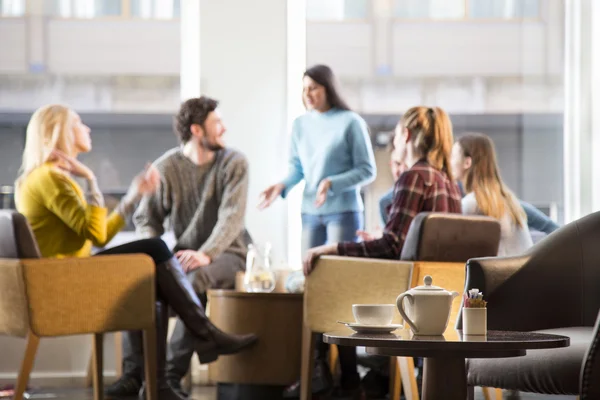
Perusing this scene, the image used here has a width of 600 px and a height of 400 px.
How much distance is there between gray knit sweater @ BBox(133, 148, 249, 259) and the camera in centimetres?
500

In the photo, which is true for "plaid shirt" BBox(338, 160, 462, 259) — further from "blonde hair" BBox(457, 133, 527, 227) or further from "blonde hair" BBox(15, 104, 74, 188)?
"blonde hair" BBox(15, 104, 74, 188)

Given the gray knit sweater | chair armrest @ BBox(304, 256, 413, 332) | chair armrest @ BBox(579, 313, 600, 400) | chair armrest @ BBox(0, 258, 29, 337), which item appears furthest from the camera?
the gray knit sweater

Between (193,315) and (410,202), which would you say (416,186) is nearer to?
(410,202)

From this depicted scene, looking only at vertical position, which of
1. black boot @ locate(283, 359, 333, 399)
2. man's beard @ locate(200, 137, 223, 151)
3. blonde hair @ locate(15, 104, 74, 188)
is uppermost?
blonde hair @ locate(15, 104, 74, 188)

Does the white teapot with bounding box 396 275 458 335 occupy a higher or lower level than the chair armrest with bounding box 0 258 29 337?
higher

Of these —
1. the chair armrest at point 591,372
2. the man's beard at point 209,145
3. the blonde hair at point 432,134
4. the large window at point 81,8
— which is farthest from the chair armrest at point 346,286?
the large window at point 81,8

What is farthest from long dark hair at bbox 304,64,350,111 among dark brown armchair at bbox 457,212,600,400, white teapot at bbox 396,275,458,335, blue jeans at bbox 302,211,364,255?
white teapot at bbox 396,275,458,335

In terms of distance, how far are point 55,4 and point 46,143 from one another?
1.86 metres

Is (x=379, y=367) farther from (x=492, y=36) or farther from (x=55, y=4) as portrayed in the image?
(x=55, y=4)

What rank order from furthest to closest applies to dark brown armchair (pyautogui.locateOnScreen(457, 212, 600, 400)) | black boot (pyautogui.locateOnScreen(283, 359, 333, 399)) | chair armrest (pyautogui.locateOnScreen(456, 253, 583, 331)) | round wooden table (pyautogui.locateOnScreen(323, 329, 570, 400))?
1. black boot (pyautogui.locateOnScreen(283, 359, 333, 399))
2. chair armrest (pyautogui.locateOnScreen(456, 253, 583, 331))
3. dark brown armchair (pyautogui.locateOnScreen(457, 212, 600, 400))
4. round wooden table (pyautogui.locateOnScreen(323, 329, 570, 400))

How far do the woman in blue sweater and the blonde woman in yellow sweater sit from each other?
3.40ft

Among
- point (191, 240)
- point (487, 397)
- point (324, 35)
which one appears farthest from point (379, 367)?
point (324, 35)

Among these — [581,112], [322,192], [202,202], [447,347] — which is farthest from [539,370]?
[581,112]

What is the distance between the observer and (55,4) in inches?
245
